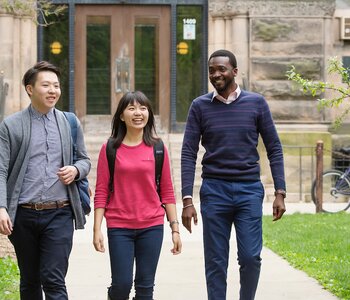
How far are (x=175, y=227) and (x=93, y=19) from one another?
14.0m

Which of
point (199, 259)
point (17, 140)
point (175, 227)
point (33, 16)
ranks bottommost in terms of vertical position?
point (199, 259)

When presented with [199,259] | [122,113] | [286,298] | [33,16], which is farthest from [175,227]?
[33,16]

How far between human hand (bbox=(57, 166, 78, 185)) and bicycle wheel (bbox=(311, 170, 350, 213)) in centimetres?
992

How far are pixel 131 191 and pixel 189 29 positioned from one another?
14.1 metres

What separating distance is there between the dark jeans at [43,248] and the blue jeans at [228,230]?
1.03m

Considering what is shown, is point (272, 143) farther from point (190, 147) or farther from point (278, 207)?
point (190, 147)

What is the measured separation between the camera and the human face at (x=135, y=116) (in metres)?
6.79

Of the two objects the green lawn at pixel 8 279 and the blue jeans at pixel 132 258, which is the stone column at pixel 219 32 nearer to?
the green lawn at pixel 8 279

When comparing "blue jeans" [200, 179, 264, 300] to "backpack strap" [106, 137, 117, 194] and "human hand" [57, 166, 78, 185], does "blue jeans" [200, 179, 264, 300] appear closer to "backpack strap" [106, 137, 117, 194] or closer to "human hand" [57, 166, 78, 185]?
"backpack strap" [106, 137, 117, 194]

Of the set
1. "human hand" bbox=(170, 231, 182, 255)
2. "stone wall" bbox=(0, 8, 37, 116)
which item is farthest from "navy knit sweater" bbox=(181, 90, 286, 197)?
"stone wall" bbox=(0, 8, 37, 116)

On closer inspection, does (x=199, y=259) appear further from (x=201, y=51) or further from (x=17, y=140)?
(x=201, y=51)

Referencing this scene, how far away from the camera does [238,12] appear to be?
19.8m

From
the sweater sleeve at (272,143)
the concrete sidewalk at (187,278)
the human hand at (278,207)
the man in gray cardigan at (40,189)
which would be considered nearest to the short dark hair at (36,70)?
the man in gray cardigan at (40,189)

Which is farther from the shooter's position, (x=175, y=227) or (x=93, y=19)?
(x=93, y=19)
